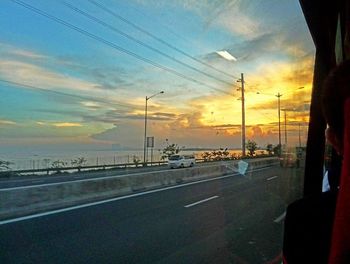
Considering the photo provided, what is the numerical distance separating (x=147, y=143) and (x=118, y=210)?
37.6 metres

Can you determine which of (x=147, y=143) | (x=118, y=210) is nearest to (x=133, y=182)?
(x=118, y=210)

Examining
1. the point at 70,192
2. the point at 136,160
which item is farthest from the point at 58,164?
the point at 70,192

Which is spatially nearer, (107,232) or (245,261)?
(245,261)

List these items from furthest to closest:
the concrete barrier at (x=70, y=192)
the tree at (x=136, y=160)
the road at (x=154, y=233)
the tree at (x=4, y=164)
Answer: the tree at (x=136, y=160)
the tree at (x=4, y=164)
the concrete barrier at (x=70, y=192)
the road at (x=154, y=233)

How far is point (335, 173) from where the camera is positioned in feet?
8.47

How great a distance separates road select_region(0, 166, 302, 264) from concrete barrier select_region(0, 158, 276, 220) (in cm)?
103

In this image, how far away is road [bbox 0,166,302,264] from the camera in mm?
6969

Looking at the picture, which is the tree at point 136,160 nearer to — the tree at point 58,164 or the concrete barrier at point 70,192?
the tree at point 58,164

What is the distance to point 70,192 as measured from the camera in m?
14.5

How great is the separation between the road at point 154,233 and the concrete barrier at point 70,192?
1.03 meters

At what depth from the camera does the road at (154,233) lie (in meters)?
6.97

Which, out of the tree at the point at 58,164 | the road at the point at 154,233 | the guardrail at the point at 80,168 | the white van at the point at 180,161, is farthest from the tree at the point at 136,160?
the road at the point at 154,233

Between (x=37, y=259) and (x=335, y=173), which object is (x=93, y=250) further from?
(x=335, y=173)

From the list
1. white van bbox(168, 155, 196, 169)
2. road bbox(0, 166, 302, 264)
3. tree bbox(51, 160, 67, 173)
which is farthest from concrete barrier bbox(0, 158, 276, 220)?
white van bbox(168, 155, 196, 169)
